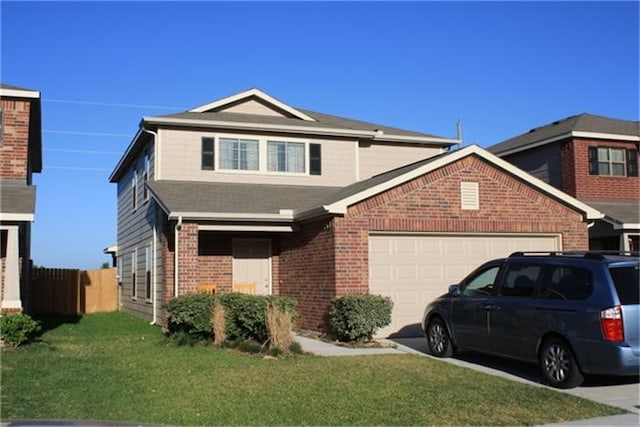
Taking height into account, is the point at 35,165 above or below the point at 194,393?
above

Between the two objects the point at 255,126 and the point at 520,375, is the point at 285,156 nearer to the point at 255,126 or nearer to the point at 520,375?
the point at 255,126

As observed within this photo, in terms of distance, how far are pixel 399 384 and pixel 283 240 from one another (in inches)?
349

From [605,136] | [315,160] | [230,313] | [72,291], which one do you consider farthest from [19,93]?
[605,136]

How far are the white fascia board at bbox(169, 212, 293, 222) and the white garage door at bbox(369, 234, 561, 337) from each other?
248cm

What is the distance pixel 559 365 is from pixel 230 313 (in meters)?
6.82

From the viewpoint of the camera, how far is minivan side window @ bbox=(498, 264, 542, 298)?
984 centimetres

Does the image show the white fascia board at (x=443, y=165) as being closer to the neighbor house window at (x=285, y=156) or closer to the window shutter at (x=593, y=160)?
the neighbor house window at (x=285, y=156)

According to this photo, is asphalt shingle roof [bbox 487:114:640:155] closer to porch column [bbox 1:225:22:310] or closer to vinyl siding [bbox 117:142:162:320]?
vinyl siding [bbox 117:142:162:320]

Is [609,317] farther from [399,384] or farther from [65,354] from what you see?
[65,354]

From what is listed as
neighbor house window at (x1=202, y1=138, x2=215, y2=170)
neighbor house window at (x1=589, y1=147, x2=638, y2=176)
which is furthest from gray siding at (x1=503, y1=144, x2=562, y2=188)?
neighbor house window at (x1=202, y1=138, x2=215, y2=170)

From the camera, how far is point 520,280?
1015 cm

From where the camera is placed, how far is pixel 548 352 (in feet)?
30.5

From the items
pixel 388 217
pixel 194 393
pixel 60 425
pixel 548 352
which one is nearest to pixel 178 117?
pixel 388 217

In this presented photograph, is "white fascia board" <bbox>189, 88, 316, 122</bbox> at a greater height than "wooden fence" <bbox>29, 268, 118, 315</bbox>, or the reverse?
"white fascia board" <bbox>189, 88, 316, 122</bbox>
